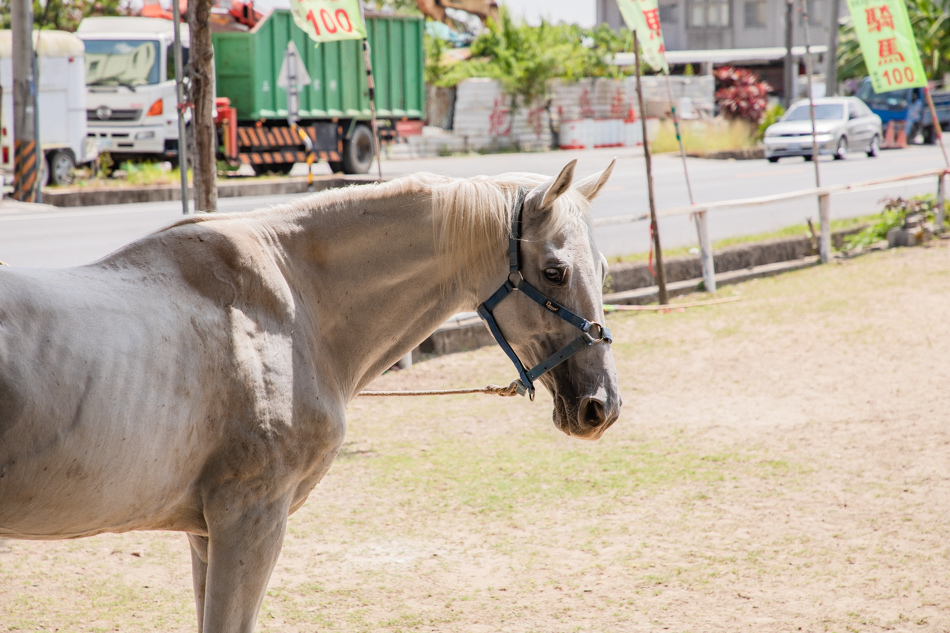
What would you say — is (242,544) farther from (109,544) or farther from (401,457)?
(401,457)

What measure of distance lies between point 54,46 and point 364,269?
15.8 m

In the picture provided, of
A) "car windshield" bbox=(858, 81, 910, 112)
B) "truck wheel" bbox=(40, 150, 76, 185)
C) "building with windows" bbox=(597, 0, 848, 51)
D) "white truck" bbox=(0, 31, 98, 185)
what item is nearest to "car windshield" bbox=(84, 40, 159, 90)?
"white truck" bbox=(0, 31, 98, 185)

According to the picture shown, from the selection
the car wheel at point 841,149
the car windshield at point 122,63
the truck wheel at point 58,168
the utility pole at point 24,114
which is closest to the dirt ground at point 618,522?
the utility pole at point 24,114

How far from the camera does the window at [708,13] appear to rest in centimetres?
5166

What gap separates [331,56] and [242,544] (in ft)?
60.8

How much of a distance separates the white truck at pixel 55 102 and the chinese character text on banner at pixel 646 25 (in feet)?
36.6

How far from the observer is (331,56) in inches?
771

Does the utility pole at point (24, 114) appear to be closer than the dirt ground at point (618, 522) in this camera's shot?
No

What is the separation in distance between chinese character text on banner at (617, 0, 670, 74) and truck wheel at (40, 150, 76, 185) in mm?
11841

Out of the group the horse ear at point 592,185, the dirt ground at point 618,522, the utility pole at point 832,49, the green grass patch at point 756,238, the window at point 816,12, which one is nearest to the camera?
the horse ear at point 592,185

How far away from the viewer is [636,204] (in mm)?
14891

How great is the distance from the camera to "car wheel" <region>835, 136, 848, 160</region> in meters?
24.5

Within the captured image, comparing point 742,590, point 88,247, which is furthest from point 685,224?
point 742,590

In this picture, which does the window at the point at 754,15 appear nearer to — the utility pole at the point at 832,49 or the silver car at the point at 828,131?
the utility pole at the point at 832,49
